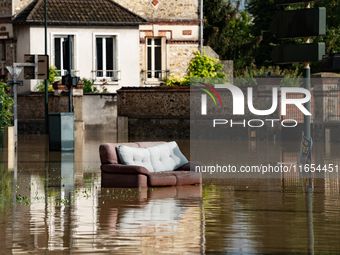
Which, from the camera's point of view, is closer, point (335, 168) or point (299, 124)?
point (335, 168)

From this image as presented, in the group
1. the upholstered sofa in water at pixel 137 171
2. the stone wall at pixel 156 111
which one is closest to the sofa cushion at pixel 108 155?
the upholstered sofa in water at pixel 137 171

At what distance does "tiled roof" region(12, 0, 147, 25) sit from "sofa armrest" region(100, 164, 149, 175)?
80.9ft

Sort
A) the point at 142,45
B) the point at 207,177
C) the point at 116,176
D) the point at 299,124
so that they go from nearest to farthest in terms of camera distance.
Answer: the point at 116,176 → the point at 207,177 → the point at 299,124 → the point at 142,45

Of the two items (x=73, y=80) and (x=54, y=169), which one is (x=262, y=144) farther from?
(x=54, y=169)

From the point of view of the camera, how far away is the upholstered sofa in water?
1234 cm

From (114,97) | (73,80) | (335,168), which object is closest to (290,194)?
(335,168)

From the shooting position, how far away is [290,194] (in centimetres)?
1171

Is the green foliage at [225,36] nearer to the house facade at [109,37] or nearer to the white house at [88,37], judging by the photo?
the house facade at [109,37]

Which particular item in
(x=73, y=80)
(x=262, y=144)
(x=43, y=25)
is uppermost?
(x=43, y=25)

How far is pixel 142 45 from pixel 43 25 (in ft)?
19.2

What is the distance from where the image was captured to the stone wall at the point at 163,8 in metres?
39.2

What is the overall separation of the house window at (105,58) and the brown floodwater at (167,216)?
22.7m

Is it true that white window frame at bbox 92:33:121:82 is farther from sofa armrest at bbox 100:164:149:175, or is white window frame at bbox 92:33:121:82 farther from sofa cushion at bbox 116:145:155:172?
sofa armrest at bbox 100:164:149:175

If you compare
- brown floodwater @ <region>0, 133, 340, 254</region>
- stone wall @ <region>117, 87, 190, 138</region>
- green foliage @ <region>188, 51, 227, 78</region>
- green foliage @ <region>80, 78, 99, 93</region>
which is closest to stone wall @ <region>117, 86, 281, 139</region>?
stone wall @ <region>117, 87, 190, 138</region>
